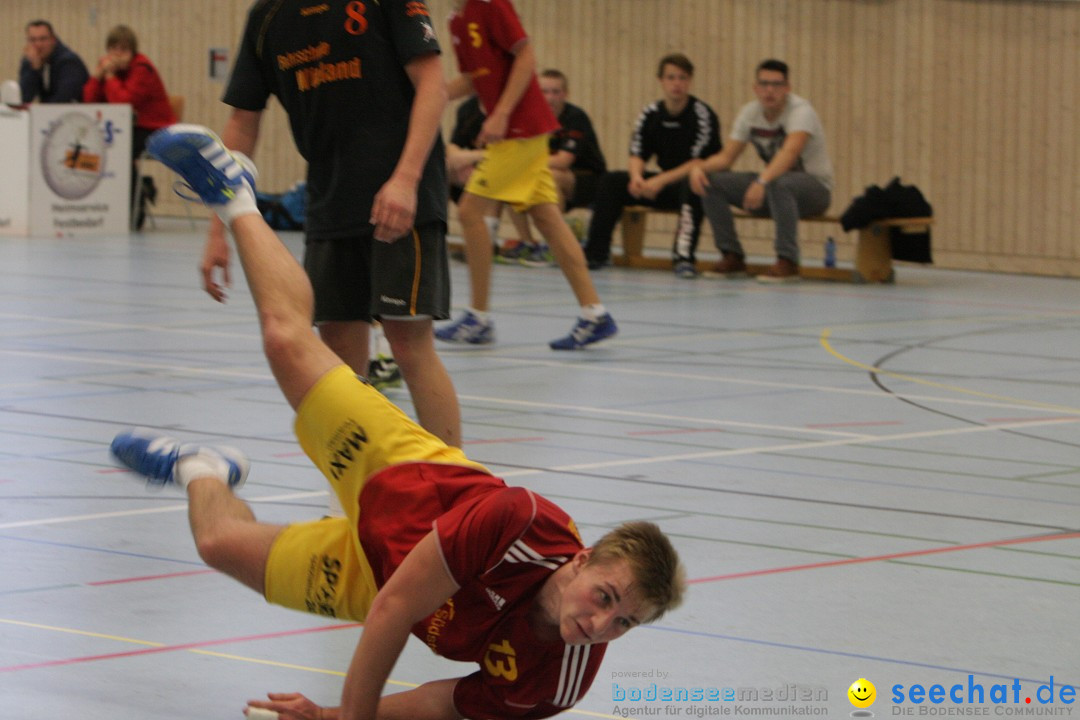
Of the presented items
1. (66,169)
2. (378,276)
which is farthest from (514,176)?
(66,169)

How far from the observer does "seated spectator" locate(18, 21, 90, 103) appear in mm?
16094

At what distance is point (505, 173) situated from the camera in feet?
26.2

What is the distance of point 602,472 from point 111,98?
39.3 ft

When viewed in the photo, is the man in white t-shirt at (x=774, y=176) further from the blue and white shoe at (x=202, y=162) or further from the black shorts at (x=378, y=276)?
the blue and white shoe at (x=202, y=162)

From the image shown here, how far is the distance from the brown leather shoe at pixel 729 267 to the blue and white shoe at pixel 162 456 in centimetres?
933

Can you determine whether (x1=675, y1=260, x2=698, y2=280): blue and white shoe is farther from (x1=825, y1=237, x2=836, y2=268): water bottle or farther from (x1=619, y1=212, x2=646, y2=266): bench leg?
(x1=825, y1=237, x2=836, y2=268): water bottle

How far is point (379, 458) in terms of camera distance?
310 centimetres

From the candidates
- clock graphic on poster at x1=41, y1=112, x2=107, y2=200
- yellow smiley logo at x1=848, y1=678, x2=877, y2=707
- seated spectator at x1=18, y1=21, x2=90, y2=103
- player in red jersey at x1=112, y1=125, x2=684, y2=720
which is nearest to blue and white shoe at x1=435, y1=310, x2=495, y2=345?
player in red jersey at x1=112, y1=125, x2=684, y2=720

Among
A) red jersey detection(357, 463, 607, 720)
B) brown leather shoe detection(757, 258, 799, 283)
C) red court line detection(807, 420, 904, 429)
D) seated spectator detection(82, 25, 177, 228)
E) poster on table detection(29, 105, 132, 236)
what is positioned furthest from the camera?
seated spectator detection(82, 25, 177, 228)

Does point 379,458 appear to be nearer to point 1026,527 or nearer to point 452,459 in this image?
point 452,459

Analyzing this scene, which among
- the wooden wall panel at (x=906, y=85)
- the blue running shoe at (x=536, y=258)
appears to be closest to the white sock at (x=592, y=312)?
the blue running shoe at (x=536, y=258)

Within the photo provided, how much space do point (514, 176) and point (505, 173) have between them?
44 millimetres

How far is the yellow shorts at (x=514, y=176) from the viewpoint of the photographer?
26.1ft

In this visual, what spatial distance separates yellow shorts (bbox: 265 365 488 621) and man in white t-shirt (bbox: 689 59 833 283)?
9.09m
